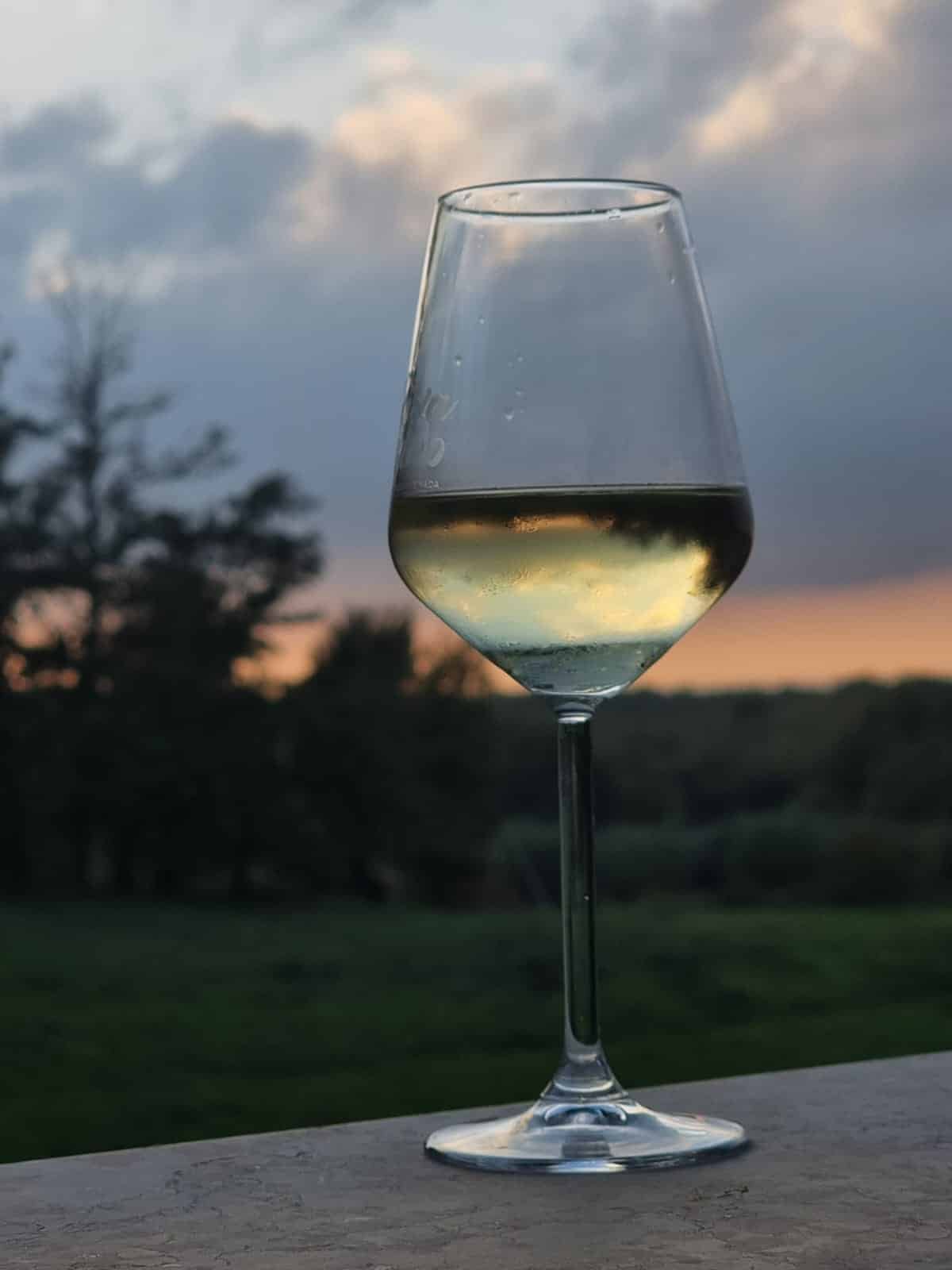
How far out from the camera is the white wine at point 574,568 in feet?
3.45

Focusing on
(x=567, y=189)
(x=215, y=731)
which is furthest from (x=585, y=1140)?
(x=215, y=731)

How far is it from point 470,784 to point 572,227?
18018 millimetres

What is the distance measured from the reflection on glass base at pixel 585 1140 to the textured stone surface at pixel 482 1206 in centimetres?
2

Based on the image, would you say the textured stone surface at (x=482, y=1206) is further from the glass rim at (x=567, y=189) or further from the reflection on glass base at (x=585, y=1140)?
the glass rim at (x=567, y=189)

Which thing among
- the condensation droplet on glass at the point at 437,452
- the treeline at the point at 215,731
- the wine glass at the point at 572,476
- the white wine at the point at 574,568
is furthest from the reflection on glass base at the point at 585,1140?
the treeline at the point at 215,731

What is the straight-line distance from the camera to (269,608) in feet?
60.8

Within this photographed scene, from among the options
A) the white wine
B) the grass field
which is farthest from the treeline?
the white wine

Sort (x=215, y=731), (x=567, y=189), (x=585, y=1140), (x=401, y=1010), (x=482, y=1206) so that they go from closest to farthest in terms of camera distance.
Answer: (x=482, y=1206) < (x=585, y=1140) < (x=567, y=189) < (x=401, y=1010) < (x=215, y=731)

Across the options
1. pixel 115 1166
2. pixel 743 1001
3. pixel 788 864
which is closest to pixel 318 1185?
pixel 115 1166

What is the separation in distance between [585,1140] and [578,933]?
0.11m

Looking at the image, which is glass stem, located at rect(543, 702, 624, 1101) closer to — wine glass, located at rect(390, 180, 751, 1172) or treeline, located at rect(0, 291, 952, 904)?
wine glass, located at rect(390, 180, 751, 1172)

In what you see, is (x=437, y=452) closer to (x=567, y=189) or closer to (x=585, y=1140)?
(x=567, y=189)

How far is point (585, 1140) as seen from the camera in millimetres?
1006

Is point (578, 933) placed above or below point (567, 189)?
below
